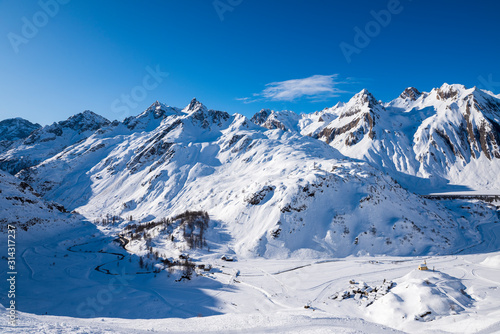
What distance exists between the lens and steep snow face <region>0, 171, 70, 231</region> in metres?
70.9

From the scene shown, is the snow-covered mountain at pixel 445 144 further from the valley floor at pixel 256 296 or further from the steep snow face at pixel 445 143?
the valley floor at pixel 256 296

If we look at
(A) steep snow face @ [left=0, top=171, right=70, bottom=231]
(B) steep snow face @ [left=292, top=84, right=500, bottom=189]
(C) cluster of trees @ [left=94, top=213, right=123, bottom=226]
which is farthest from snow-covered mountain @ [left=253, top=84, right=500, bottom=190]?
(A) steep snow face @ [left=0, top=171, right=70, bottom=231]

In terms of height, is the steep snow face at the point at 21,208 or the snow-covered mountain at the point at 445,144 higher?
the snow-covered mountain at the point at 445,144

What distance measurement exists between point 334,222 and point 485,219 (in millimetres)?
56379

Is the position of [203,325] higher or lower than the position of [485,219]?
lower

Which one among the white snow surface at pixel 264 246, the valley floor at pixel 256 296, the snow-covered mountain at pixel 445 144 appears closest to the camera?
the valley floor at pixel 256 296

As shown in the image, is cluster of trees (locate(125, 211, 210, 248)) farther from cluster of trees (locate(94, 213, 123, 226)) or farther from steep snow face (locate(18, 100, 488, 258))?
cluster of trees (locate(94, 213, 123, 226))

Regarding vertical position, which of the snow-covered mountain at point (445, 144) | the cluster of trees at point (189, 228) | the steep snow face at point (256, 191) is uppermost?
the snow-covered mountain at point (445, 144)

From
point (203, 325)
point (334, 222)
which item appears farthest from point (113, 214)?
point (203, 325)

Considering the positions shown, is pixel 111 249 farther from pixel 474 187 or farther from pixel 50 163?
pixel 474 187

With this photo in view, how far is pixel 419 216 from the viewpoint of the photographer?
7169 centimetres

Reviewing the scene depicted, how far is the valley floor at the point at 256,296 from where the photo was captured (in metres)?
25.1

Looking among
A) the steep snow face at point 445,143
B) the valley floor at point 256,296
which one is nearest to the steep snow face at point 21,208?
the valley floor at point 256,296

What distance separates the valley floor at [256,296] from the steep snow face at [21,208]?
37.2ft
